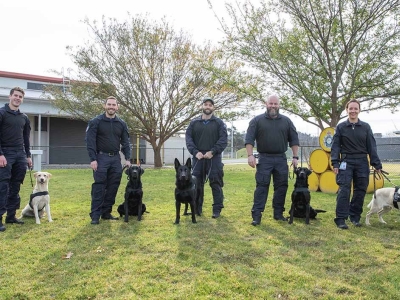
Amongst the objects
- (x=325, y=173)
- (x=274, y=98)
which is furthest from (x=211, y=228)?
(x=325, y=173)

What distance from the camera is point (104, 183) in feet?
18.3

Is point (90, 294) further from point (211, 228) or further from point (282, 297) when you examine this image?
point (211, 228)

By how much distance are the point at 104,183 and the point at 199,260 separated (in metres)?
2.58

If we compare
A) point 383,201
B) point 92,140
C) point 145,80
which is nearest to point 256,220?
point 383,201

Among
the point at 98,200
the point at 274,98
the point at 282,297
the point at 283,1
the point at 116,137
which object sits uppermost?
the point at 283,1

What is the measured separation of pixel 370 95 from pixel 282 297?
440 inches

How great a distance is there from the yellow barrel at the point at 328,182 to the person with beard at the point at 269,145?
423 cm

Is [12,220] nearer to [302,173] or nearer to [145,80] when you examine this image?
[302,173]

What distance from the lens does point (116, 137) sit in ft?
18.6

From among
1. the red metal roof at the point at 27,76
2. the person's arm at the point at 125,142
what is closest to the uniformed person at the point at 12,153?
the person's arm at the point at 125,142

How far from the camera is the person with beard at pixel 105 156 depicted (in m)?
5.46

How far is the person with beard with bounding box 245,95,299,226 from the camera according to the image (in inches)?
217

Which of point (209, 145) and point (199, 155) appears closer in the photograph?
point (199, 155)

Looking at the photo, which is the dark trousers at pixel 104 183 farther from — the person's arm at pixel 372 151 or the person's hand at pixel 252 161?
the person's arm at pixel 372 151
